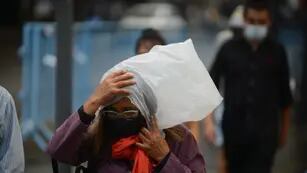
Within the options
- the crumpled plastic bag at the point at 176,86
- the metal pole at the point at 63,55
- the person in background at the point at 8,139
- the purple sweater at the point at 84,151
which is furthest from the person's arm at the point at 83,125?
the metal pole at the point at 63,55

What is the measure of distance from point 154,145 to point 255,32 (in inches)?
108

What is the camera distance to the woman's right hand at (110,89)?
289 centimetres

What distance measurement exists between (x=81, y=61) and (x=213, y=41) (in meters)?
1.30

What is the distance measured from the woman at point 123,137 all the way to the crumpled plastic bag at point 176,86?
37mm

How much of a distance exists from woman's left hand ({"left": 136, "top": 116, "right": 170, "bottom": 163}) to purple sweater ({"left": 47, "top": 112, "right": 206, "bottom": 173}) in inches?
1.5

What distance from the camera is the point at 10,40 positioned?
6.23 m

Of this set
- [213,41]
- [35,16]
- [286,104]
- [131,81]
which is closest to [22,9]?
[35,16]

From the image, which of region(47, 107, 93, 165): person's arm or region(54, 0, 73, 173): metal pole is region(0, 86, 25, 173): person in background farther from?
region(54, 0, 73, 173): metal pole

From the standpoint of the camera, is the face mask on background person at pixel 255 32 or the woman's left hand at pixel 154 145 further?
the face mask on background person at pixel 255 32

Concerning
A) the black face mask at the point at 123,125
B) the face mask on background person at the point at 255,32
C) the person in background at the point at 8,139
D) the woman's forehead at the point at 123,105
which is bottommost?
the face mask on background person at the point at 255,32

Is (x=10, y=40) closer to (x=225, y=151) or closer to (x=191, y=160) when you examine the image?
(x=225, y=151)

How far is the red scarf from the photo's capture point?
2.92m

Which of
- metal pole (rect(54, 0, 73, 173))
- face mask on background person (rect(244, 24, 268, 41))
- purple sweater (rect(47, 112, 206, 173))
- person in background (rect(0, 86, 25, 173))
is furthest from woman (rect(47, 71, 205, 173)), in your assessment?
face mask on background person (rect(244, 24, 268, 41))

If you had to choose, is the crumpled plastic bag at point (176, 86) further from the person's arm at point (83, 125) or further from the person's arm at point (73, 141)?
the person's arm at point (73, 141)
